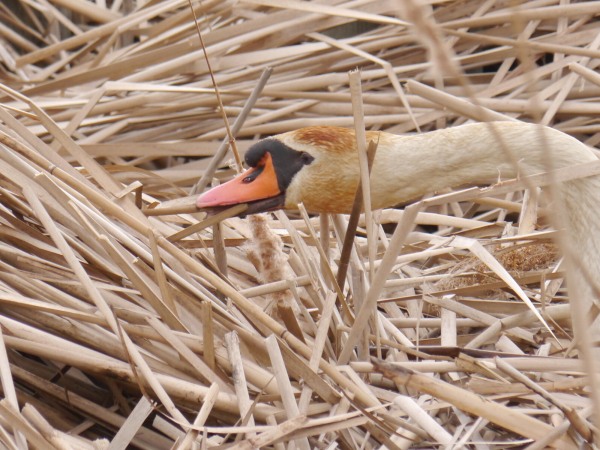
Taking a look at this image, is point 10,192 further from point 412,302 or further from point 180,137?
point 180,137

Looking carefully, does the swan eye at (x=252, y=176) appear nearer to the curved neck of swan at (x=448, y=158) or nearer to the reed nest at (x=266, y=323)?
the reed nest at (x=266, y=323)

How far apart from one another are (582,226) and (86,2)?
285cm

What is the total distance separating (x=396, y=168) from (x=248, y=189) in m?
0.30

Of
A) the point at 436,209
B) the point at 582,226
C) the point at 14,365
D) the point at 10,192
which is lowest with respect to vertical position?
the point at 436,209

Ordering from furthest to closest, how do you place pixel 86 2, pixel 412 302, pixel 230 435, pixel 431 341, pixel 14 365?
pixel 86 2 → pixel 412 302 → pixel 431 341 → pixel 14 365 → pixel 230 435

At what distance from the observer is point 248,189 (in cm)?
215

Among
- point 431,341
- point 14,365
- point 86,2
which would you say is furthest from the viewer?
point 86,2

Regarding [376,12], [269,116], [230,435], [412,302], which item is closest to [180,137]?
[269,116]

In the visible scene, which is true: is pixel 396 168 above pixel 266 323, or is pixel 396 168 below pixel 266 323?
above

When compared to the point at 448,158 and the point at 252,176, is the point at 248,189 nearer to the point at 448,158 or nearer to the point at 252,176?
the point at 252,176

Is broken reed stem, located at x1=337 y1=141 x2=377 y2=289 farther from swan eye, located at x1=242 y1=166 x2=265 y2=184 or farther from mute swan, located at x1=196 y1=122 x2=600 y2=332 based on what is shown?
swan eye, located at x1=242 y1=166 x2=265 y2=184

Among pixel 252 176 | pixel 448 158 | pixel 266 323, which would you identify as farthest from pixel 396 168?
pixel 266 323

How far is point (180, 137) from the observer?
3846mm

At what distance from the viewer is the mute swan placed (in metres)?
2.09
